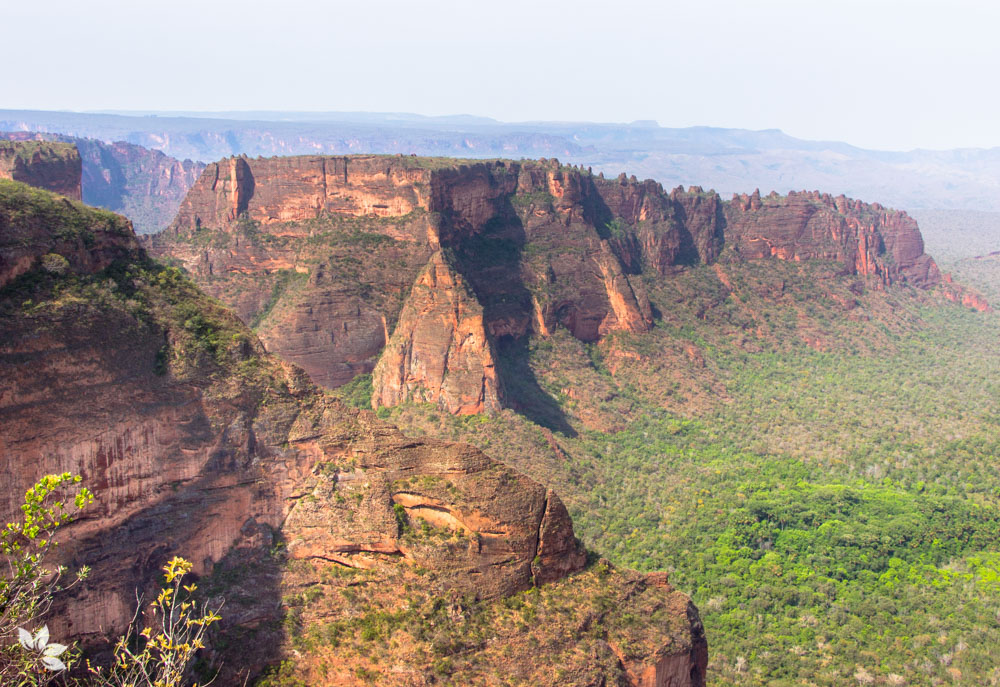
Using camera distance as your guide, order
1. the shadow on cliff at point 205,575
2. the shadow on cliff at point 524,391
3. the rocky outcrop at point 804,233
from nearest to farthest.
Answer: the shadow on cliff at point 205,575 < the shadow on cliff at point 524,391 < the rocky outcrop at point 804,233

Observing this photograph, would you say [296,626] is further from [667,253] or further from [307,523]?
[667,253]

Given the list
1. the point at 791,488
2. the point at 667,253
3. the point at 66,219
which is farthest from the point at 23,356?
the point at 667,253

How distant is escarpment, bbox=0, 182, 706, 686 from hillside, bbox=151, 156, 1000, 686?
11.6 m

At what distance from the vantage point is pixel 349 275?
169 feet

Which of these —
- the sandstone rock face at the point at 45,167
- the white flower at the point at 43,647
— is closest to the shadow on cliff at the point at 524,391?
the sandstone rock face at the point at 45,167

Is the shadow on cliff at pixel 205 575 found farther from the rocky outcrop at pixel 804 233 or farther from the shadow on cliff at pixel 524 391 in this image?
the rocky outcrop at pixel 804 233

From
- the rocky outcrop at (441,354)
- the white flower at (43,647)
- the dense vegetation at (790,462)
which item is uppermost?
the white flower at (43,647)

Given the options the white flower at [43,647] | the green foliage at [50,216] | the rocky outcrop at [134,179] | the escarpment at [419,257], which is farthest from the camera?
the rocky outcrop at [134,179]

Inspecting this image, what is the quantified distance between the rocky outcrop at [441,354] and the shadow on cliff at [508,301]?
2743 mm

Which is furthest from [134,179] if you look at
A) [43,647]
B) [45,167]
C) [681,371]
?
[43,647]

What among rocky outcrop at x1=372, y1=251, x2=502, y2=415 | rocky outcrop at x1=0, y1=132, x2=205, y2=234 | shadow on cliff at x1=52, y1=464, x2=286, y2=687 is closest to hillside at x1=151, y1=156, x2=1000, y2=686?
rocky outcrop at x1=372, y1=251, x2=502, y2=415

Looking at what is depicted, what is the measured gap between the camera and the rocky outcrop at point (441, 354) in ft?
151

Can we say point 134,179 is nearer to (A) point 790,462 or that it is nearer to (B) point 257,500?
(A) point 790,462

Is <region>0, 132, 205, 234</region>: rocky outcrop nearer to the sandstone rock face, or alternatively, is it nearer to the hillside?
the sandstone rock face
